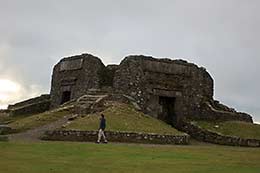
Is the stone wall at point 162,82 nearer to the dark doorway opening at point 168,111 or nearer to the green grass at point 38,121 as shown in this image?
the dark doorway opening at point 168,111

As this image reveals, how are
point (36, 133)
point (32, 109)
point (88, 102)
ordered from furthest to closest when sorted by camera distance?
point (32, 109) < point (88, 102) < point (36, 133)

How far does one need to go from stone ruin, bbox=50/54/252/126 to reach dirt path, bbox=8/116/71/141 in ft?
22.1

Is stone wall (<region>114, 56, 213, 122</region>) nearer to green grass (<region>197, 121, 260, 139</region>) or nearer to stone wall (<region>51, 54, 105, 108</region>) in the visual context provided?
green grass (<region>197, 121, 260, 139</region>)

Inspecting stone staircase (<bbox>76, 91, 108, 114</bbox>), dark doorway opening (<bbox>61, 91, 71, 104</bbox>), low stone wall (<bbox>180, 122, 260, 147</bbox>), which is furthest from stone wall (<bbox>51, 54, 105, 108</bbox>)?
low stone wall (<bbox>180, 122, 260, 147</bbox>)

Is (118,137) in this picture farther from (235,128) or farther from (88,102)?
(235,128)

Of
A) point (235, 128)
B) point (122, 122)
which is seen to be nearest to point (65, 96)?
point (122, 122)

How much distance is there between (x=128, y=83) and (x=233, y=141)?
10.6m

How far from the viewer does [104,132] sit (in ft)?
100

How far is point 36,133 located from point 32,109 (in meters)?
16.7

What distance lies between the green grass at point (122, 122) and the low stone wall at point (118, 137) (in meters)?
0.70

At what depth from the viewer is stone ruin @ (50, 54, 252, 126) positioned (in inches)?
1630

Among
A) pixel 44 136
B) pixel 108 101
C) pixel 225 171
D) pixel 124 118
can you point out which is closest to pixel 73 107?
pixel 108 101

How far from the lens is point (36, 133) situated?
103ft

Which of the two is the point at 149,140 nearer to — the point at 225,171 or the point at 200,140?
the point at 200,140
